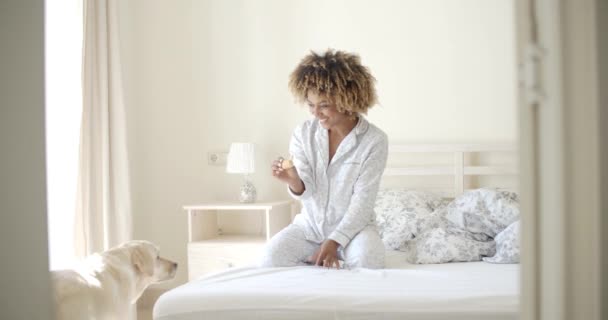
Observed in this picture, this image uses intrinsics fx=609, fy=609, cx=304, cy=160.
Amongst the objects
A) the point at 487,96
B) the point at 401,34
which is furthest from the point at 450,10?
the point at 487,96

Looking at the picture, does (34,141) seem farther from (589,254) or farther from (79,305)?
(79,305)

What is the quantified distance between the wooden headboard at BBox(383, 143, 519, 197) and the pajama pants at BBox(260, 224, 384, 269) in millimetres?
1249

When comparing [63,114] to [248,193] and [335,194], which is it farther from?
[335,194]

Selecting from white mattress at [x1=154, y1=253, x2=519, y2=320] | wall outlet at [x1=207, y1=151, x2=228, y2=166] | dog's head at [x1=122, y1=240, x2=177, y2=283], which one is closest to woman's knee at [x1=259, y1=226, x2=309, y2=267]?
white mattress at [x1=154, y1=253, x2=519, y2=320]

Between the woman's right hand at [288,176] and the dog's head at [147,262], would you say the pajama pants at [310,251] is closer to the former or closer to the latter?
the woman's right hand at [288,176]

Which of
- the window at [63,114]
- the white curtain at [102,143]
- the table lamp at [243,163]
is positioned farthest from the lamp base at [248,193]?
the window at [63,114]

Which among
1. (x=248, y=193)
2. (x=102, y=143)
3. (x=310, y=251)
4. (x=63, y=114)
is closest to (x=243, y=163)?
(x=248, y=193)

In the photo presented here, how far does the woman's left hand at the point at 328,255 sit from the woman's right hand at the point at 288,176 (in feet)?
0.88

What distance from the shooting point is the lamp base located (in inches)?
146

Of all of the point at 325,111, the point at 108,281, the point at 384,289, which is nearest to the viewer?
the point at 384,289

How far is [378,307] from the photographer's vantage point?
168cm

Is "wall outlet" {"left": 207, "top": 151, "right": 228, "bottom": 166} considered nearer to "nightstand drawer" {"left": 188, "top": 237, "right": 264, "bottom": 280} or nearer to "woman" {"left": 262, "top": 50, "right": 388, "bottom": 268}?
"nightstand drawer" {"left": 188, "top": 237, "right": 264, "bottom": 280}

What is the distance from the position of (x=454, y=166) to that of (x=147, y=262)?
1949 millimetres

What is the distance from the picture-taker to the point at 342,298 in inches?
67.4
